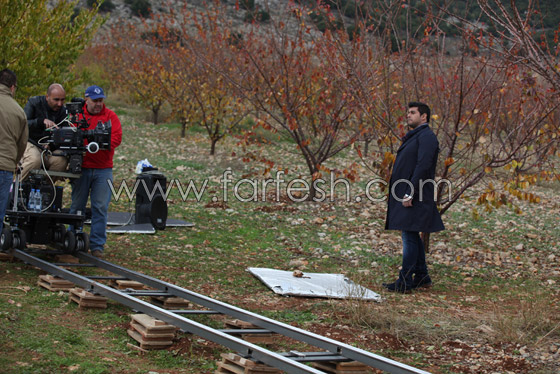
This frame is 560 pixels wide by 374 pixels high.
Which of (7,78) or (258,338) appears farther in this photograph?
(7,78)

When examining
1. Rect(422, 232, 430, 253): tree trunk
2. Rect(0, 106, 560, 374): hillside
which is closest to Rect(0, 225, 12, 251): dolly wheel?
Rect(0, 106, 560, 374): hillside

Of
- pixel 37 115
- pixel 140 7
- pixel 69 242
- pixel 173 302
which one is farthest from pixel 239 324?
pixel 140 7

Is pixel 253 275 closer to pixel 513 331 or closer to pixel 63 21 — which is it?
pixel 513 331

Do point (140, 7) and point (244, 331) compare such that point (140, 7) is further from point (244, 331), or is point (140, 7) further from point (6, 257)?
point (244, 331)

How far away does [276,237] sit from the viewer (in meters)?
10.9

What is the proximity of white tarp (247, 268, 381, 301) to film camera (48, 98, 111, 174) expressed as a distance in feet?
7.89

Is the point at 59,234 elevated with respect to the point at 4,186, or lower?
lower

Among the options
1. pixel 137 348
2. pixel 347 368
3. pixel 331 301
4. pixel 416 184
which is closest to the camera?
A: pixel 347 368

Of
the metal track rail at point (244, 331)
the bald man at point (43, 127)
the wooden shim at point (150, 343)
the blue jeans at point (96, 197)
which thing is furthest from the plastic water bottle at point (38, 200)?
the wooden shim at point (150, 343)

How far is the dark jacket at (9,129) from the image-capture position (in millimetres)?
6523

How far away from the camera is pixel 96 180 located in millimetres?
8312

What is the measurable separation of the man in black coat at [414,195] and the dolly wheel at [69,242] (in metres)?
3.78

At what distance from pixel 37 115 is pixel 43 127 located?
0.17 meters

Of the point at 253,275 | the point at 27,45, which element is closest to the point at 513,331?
the point at 253,275
